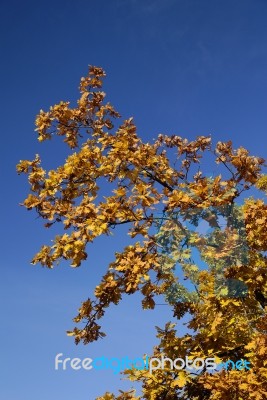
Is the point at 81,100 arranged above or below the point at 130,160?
above

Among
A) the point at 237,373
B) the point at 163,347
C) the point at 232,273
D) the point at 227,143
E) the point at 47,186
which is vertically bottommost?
the point at 237,373

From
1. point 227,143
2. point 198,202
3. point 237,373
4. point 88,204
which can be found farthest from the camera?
point 227,143

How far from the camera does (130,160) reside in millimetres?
7629

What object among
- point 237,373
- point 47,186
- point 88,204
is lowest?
point 237,373

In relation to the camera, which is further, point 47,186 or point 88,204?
point 47,186

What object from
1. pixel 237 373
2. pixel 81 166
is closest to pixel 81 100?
pixel 81 166

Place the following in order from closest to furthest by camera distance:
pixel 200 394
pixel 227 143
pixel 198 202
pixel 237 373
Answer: pixel 237 373 < pixel 198 202 < pixel 200 394 < pixel 227 143

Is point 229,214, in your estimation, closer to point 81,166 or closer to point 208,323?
point 208,323

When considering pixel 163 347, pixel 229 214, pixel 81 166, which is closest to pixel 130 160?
pixel 81 166

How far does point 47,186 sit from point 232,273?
3.71 metres

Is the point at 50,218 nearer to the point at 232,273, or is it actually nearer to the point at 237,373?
the point at 232,273

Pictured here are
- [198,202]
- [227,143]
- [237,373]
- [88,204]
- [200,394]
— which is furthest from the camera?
[227,143]

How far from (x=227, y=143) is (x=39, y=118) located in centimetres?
414

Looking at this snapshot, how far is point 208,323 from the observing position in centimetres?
763
